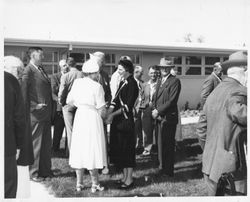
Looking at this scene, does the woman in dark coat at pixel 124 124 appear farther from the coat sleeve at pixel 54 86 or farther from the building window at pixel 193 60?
the building window at pixel 193 60

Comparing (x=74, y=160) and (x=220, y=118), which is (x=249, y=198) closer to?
(x=220, y=118)

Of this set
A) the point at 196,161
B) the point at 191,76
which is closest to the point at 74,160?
the point at 196,161

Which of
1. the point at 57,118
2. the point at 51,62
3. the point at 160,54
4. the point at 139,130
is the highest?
the point at 160,54

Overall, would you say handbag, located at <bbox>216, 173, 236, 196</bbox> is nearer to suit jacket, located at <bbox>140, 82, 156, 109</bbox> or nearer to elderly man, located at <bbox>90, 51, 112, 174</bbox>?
elderly man, located at <bbox>90, 51, 112, 174</bbox>

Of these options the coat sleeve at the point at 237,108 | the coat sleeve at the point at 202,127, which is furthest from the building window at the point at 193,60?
the coat sleeve at the point at 237,108

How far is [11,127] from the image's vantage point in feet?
11.7

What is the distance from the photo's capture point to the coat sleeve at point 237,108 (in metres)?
3.20

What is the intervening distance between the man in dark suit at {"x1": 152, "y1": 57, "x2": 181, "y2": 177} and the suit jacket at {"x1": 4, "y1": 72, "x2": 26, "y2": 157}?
2.25 m

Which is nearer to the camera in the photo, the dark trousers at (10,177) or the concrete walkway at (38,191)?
the dark trousers at (10,177)

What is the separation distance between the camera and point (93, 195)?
4.56m

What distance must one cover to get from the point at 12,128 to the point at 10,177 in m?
0.48

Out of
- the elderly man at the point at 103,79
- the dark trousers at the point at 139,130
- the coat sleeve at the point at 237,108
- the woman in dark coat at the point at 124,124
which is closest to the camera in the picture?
the coat sleeve at the point at 237,108

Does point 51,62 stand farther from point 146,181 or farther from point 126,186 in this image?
point 126,186

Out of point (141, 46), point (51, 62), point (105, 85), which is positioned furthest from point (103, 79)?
point (141, 46)
